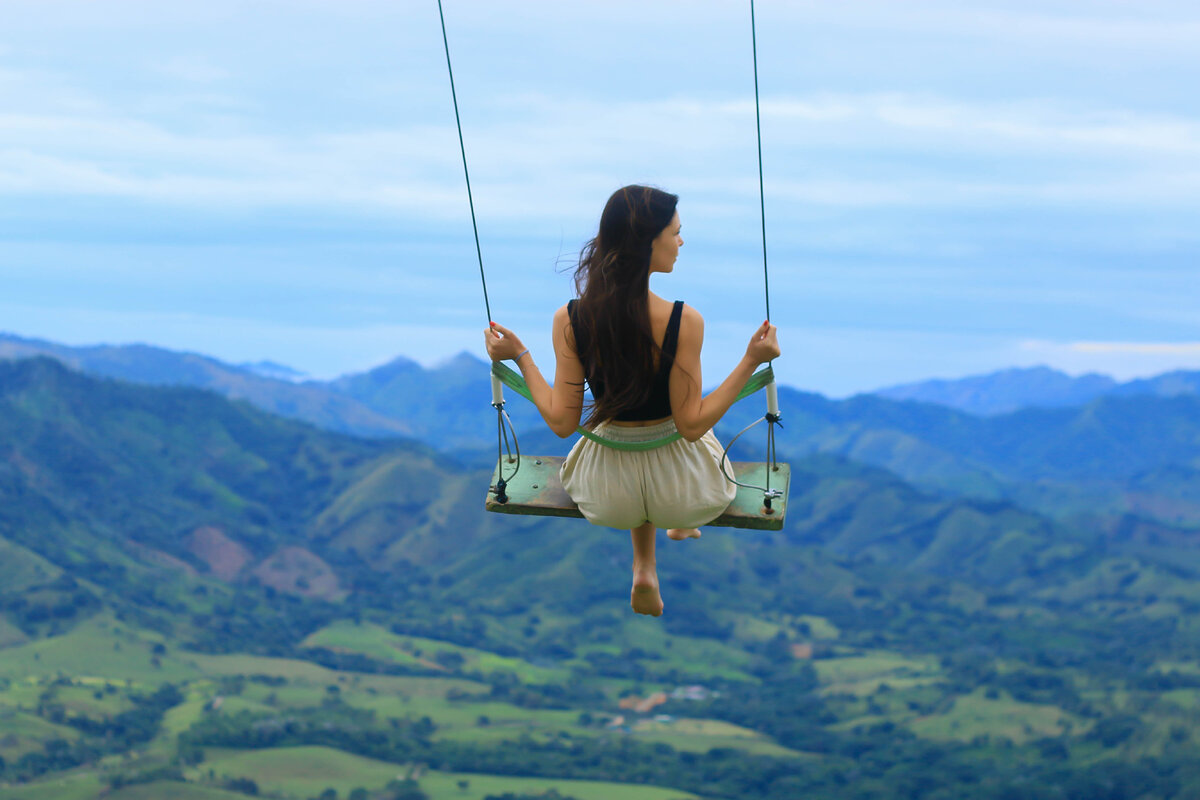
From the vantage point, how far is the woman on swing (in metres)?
7.62

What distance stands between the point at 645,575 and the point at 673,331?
1.58 metres

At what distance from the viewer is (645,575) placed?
8258 millimetres

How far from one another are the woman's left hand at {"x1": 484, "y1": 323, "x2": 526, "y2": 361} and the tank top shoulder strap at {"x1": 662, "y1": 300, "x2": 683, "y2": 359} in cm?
Answer: 86

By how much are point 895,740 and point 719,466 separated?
187870mm

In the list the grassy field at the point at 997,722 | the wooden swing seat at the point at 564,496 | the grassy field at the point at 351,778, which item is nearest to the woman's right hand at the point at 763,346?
the wooden swing seat at the point at 564,496

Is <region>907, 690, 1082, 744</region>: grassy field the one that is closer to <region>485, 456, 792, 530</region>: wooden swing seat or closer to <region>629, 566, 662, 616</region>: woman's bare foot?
<region>485, 456, 792, 530</region>: wooden swing seat

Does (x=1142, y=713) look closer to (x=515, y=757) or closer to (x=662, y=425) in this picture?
(x=515, y=757)

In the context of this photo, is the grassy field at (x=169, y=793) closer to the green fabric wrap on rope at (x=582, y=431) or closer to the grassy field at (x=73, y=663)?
the grassy field at (x=73, y=663)

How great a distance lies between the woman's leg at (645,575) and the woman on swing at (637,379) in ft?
0.04

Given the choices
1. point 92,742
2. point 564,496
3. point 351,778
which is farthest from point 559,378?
point 92,742

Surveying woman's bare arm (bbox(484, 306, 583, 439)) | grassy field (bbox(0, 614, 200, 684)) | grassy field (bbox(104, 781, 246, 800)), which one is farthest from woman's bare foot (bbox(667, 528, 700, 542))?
grassy field (bbox(0, 614, 200, 684))

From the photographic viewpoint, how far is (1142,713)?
186250mm

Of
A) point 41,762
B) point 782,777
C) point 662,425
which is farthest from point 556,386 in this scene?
point 782,777

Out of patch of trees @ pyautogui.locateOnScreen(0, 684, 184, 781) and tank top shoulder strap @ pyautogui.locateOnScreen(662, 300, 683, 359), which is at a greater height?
tank top shoulder strap @ pyautogui.locateOnScreen(662, 300, 683, 359)
